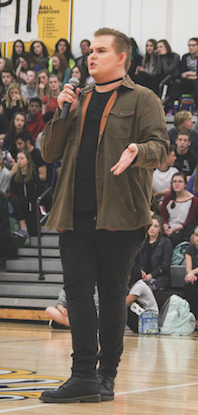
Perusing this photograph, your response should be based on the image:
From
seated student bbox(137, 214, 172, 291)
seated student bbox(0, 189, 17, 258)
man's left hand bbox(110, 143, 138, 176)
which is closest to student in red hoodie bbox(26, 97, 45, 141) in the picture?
seated student bbox(0, 189, 17, 258)

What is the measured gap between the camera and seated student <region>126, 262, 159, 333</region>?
260 inches

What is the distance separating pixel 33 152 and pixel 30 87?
337cm

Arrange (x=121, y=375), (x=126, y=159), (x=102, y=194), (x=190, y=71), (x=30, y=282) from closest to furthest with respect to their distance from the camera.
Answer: (x=126, y=159) < (x=102, y=194) < (x=121, y=375) < (x=30, y=282) < (x=190, y=71)

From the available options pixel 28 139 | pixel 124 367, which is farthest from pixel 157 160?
pixel 28 139

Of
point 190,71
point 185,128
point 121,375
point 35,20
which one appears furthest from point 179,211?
point 35,20

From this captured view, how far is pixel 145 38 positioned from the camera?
534 inches

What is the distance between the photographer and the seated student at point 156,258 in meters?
7.25

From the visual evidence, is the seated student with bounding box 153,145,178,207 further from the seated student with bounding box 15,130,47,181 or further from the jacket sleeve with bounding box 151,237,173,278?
the seated student with bounding box 15,130,47,181

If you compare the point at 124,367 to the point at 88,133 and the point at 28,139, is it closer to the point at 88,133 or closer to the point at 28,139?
the point at 88,133

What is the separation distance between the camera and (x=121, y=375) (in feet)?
11.2

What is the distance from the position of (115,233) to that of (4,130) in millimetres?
7970

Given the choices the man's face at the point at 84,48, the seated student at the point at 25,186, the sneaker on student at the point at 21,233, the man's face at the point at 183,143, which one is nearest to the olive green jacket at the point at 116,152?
the sneaker on student at the point at 21,233

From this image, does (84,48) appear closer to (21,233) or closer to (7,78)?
(7,78)

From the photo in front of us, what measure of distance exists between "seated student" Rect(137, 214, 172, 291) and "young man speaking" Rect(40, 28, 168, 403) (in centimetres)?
451
